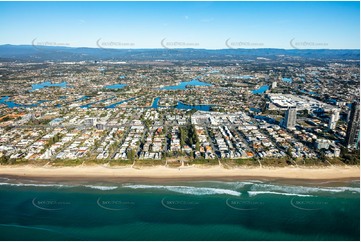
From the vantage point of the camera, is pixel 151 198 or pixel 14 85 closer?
pixel 151 198

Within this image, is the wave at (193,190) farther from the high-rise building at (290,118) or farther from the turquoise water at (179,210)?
the high-rise building at (290,118)

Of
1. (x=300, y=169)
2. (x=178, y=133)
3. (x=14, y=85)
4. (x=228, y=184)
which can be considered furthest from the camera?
(x=14, y=85)

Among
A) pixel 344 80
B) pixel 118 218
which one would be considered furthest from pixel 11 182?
pixel 344 80

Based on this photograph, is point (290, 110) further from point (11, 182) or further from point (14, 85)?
point (14, 85)

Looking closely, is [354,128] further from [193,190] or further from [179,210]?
[179,210]

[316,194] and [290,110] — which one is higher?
[290,110]

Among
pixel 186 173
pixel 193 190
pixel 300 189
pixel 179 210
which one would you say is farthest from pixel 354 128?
pixel 179 210

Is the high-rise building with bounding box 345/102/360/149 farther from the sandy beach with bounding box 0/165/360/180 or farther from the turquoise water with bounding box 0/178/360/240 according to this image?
the turquoise water with bounding box 0/178/360/240
